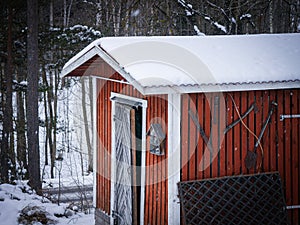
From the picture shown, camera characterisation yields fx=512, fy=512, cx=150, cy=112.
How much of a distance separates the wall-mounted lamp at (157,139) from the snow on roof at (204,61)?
717 mm

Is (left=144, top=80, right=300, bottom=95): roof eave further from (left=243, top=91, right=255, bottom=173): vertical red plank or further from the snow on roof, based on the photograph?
(left=243, top=91, right=255, bottom=173): vertical red plank

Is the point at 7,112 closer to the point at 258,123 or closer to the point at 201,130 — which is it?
the point at 201,130

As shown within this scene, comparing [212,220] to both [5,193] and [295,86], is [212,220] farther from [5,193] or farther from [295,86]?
[5,193]

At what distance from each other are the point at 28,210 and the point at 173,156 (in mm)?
3613

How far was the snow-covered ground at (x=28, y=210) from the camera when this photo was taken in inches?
354

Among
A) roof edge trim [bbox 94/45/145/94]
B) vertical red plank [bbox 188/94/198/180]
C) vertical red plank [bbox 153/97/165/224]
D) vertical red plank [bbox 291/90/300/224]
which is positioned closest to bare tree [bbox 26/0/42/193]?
roof edge trim [bbox 94/45/145/94]

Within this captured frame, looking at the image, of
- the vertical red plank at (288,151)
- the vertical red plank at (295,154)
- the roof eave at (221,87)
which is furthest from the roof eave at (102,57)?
the vertical red plank at (295,154)

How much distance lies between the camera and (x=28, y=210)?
9.12 meters

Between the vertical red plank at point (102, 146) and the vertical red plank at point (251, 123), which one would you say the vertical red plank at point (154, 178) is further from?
the vertical red plank at point (102, 146)

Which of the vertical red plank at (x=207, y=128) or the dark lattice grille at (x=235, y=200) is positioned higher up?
the vertical red plank at (x=207, y=128)

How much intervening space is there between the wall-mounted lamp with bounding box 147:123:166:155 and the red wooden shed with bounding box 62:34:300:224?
0.04 ft

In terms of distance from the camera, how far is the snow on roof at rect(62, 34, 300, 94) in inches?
255

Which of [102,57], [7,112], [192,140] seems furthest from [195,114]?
[7,112]

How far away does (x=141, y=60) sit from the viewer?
704 cm
